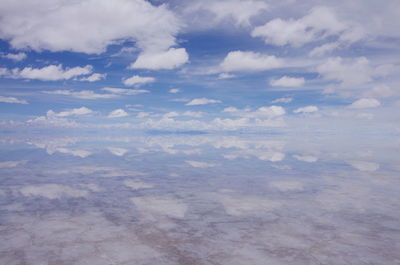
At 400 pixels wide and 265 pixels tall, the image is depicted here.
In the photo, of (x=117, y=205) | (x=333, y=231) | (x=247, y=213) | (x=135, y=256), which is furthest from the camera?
(x=117, y=205)

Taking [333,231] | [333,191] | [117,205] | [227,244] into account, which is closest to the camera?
[227,244]

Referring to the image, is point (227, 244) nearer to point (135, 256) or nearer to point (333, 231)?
point (135, 256)

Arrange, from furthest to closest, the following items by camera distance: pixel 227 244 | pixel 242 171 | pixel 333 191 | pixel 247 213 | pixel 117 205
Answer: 1. pixel 242 171
2. pixel 333 191
3. pixel 117 205
4. pixel 247 213
5. pixel 227 244

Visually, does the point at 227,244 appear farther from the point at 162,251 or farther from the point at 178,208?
the point at 178,208

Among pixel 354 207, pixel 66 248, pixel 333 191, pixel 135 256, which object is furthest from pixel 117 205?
pixel 333 191

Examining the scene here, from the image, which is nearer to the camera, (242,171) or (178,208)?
(178,208)

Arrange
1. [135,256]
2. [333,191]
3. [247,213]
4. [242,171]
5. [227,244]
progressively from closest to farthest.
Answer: [135,256]
[227,244]
[247,213]
[333,191]
[242,171]

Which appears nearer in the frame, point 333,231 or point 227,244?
point 227,244

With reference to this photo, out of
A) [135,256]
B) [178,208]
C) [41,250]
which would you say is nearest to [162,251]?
[135,256]
